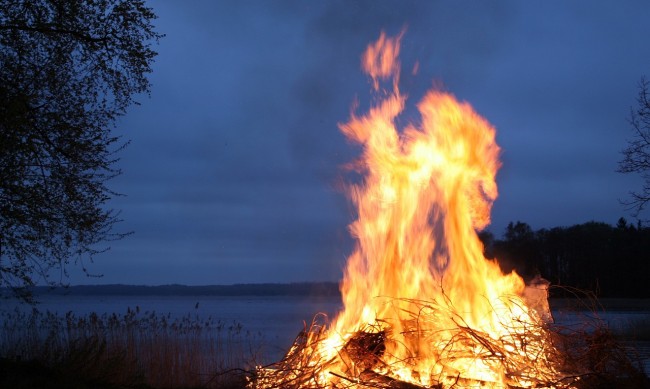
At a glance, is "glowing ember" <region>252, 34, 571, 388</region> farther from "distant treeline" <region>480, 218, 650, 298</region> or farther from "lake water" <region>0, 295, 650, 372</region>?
"distant treeline" <region>480, 218, 650, 298</region>

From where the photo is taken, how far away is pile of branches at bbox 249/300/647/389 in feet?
22.9

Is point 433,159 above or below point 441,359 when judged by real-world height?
above

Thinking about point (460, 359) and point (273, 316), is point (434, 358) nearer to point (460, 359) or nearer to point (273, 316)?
point (460, 359)

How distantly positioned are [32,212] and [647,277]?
122 feet

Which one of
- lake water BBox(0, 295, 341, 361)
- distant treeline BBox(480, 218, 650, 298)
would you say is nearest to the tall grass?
lake water BBox(0, 295, 341, 361)

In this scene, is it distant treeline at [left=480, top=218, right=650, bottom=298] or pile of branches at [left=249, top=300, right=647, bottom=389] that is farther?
distant treeline at [left=480, top=218, right=650, bottom=298]

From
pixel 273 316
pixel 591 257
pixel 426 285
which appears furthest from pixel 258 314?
pixel 426 285

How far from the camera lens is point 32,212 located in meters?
10.3

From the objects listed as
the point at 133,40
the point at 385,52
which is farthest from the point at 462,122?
the point at 133,40

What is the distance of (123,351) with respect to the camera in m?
12.0

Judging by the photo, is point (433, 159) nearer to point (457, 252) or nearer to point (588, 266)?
point (457, 252)

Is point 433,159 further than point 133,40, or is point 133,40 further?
point 133,40

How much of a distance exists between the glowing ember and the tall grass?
9.57ft

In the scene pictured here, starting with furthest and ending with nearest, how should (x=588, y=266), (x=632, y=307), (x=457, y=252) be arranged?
(x=588, y=266) < (x=632, y=307) < (x=457, y=252)
